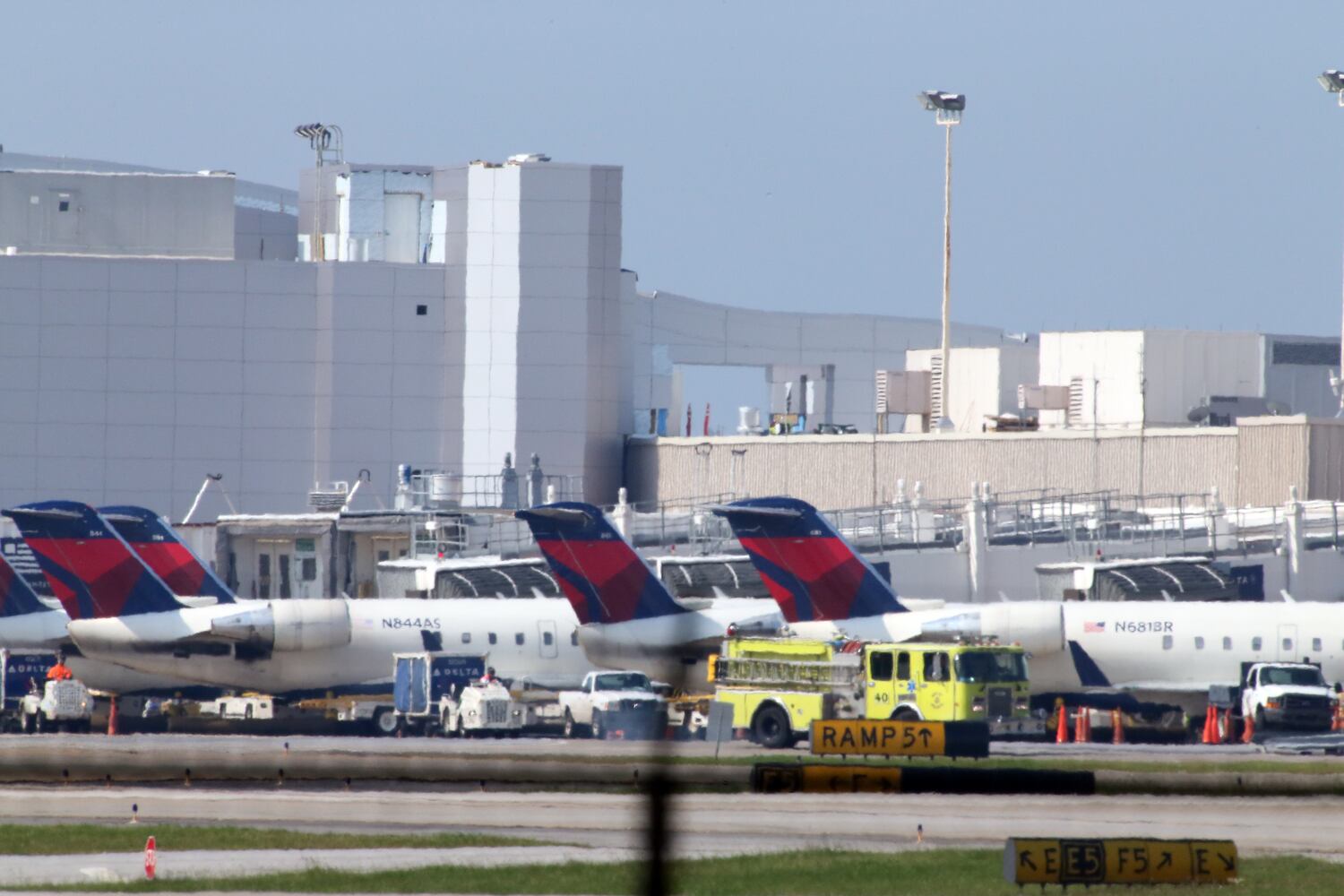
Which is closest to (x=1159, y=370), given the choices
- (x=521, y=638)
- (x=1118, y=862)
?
(x=521, y=638)

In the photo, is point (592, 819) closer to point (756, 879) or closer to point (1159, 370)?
point (756, 879)

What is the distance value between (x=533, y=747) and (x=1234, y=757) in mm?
14708

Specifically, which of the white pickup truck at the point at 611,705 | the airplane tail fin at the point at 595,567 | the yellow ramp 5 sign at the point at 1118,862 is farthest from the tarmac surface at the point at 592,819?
the airplane tail fin at the point at 595,567

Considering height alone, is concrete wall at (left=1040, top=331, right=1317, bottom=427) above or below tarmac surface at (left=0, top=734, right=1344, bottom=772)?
above

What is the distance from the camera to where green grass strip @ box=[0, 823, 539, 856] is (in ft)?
99.0

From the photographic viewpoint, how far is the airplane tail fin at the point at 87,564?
182 feet

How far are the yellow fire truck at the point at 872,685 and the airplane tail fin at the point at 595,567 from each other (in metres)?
7.08

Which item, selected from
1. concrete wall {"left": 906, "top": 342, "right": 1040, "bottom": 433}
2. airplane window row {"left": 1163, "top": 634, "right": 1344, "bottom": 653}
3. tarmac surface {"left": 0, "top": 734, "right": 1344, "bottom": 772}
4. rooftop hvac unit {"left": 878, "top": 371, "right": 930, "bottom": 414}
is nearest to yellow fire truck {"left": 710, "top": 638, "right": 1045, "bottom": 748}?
tarmac surface {"left": 0, "top": 734, "right": 1344, "bottom": 772}

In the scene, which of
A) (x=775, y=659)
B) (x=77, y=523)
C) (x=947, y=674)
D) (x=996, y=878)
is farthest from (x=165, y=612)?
(x=996, y=878)

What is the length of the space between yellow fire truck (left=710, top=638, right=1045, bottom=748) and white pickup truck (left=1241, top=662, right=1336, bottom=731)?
6.48m

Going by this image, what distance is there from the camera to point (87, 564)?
185 feet

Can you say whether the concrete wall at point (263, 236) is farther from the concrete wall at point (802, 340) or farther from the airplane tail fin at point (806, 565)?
the airplane tail fin at point (806, 565)

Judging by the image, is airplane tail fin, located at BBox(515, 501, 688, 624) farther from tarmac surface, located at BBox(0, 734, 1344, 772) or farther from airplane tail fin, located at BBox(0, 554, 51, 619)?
airplane tail fin, located at BBox(0, 554, 51, 619)

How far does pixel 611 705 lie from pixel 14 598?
18.4m
